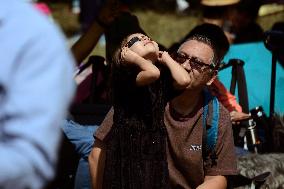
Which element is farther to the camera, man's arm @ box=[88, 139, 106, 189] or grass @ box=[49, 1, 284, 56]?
A: grass @ box=[49, 1, 284, 56]

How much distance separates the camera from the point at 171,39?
1031 cm

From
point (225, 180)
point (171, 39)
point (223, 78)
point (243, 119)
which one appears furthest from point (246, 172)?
point (171, 39)

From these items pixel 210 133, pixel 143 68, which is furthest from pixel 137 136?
pixel 210 133

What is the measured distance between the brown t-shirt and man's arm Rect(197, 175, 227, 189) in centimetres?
2

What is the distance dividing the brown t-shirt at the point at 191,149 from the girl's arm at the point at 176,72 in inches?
6.3

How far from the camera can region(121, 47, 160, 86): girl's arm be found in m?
2.25

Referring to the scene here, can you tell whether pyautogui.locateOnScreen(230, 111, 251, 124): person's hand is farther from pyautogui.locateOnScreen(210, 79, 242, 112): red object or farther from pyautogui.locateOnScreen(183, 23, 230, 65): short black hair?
pyautogui.locateOnScreen(183, 23, 230, 65): short black hair

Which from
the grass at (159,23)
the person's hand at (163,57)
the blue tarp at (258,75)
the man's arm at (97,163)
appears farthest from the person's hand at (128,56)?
the grass at (159,23)

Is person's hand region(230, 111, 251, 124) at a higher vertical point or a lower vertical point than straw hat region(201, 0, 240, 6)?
lower

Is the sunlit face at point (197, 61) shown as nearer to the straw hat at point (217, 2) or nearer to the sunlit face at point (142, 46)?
the sunlit face at point (142, 46)

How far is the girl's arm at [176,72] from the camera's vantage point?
239cm

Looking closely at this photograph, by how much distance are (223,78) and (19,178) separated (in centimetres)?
320

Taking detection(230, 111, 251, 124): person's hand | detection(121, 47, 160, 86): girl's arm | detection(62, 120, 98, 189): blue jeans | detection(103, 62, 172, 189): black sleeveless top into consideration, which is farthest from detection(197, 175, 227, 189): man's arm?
detection(230, 111, 251, 124): person's hand

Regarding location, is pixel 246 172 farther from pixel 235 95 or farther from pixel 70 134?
pixel 235 95
